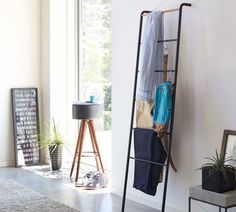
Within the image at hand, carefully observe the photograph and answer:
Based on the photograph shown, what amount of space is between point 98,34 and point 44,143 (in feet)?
5.37

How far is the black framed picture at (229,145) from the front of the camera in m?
3.55

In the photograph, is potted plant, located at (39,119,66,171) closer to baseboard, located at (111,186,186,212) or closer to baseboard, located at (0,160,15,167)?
baseboard, located at (0,160,15,167)

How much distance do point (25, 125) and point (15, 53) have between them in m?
0.99

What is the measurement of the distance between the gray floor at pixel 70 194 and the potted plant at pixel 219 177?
3.77 feet

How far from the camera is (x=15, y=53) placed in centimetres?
638

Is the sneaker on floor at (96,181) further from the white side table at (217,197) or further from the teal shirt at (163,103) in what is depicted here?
the white side table at (217,197)

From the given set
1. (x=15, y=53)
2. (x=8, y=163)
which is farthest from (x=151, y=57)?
(x=8, y=163)

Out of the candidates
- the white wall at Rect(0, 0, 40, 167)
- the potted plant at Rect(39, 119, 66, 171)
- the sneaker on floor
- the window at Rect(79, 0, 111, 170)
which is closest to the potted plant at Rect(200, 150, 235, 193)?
the sneaker on floor

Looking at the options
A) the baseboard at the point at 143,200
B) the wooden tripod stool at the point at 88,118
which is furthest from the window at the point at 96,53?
the baseboard at the point at 143,200

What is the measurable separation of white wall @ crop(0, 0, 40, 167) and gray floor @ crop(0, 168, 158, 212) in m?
0.64

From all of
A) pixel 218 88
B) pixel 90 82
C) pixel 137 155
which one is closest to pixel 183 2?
pixel 218 88

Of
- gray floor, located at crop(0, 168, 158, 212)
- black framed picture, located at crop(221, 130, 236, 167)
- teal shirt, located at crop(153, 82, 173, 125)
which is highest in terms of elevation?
teal shirt, located at crop(153, 82, 173, 125)

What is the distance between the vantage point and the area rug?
428 cm

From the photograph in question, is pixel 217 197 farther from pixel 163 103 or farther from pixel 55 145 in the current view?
pixel 55 145
